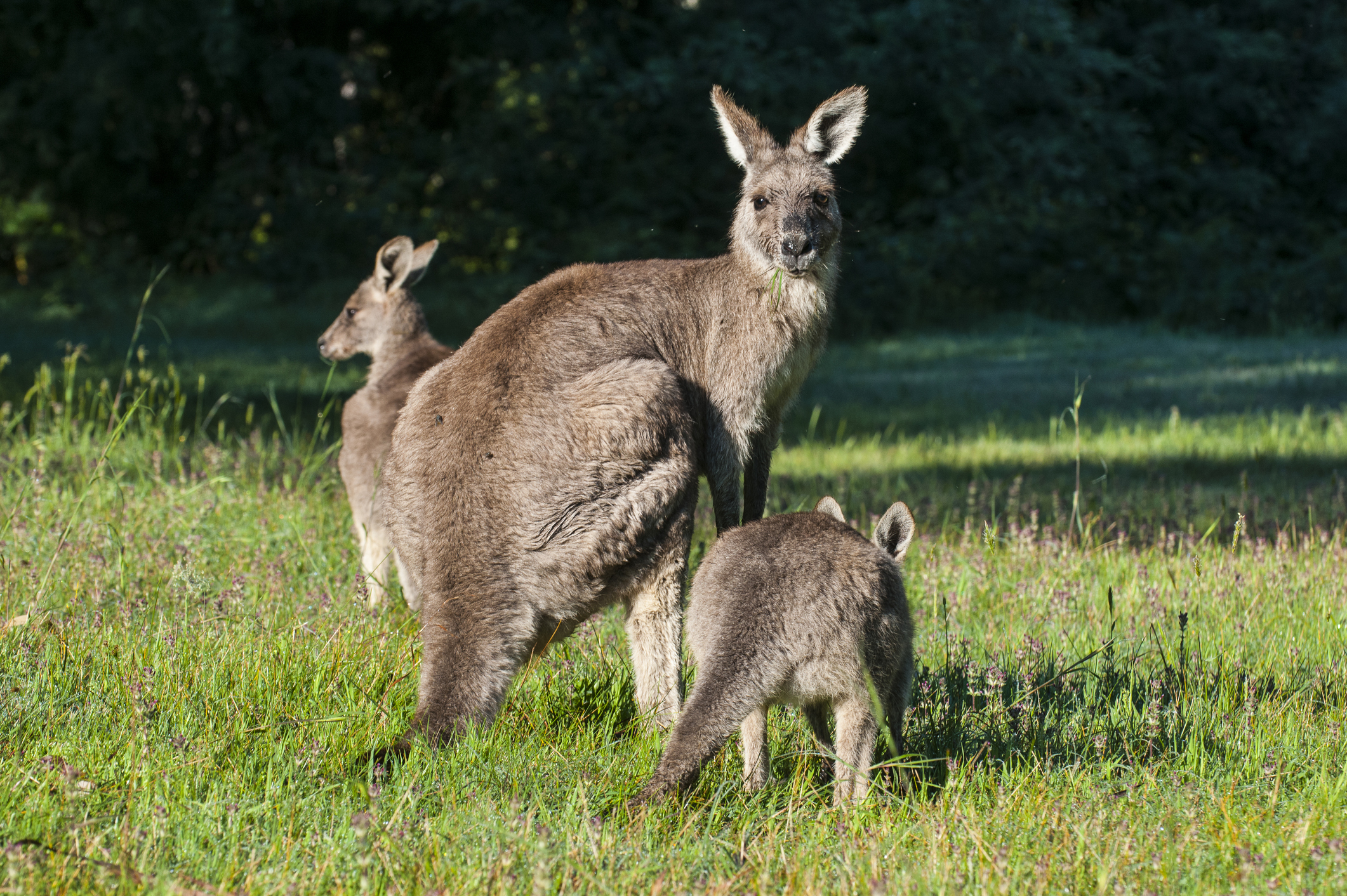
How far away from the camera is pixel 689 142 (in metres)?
21.0

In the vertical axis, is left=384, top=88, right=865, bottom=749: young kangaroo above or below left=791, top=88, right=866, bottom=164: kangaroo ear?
below

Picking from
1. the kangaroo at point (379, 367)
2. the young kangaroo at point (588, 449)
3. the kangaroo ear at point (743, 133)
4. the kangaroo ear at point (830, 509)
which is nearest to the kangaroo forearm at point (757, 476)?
the young kangaroo at point (588, 449)

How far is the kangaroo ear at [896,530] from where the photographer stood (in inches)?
142

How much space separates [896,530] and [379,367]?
11.8 ft

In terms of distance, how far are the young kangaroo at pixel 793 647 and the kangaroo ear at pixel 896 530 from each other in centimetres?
15

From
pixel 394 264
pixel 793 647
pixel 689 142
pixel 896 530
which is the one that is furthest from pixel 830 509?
pixel 689 142

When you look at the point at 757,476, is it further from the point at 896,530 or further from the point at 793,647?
the point at 793,647

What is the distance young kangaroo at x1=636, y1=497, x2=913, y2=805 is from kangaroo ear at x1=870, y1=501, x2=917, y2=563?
146 millimetres

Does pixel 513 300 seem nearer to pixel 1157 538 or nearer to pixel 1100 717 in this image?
pixel 1100 717

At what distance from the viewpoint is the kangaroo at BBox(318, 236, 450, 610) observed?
5.16 metres

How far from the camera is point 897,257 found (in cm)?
1981

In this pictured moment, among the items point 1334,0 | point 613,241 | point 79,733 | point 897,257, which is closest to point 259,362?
point 613,241

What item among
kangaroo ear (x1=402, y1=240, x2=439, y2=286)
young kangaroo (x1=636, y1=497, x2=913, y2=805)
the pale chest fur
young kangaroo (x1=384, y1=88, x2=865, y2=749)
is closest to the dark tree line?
kangaroo ear (x1=402, y1=240, x2=439, y2=286)

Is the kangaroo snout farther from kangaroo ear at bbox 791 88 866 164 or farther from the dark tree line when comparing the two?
the dark tree line
